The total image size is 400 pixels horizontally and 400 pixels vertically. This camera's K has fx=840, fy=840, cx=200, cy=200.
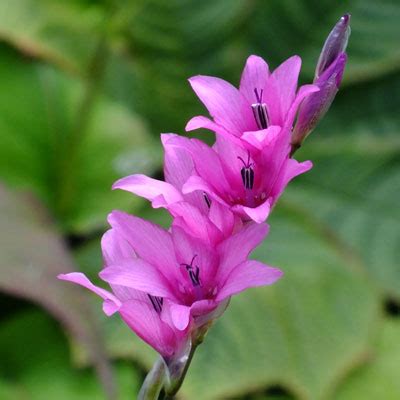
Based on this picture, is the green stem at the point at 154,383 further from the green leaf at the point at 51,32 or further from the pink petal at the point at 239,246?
the green leaf at the point at 51,32

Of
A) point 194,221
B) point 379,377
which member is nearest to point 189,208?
point 194,221

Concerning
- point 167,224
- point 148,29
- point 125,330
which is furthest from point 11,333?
point 148,29

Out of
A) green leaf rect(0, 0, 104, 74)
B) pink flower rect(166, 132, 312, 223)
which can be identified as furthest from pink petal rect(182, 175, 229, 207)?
green leaf rect(0, 0, 104, 74)

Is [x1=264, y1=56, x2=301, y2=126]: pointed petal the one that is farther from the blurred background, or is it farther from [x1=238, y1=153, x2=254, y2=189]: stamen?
the blurred background

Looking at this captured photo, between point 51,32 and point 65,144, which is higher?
point 51,32

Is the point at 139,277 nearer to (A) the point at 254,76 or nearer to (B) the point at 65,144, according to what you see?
(A) the point at 254,76

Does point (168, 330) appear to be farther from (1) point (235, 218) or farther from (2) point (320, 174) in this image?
(2) point (320, 174)
